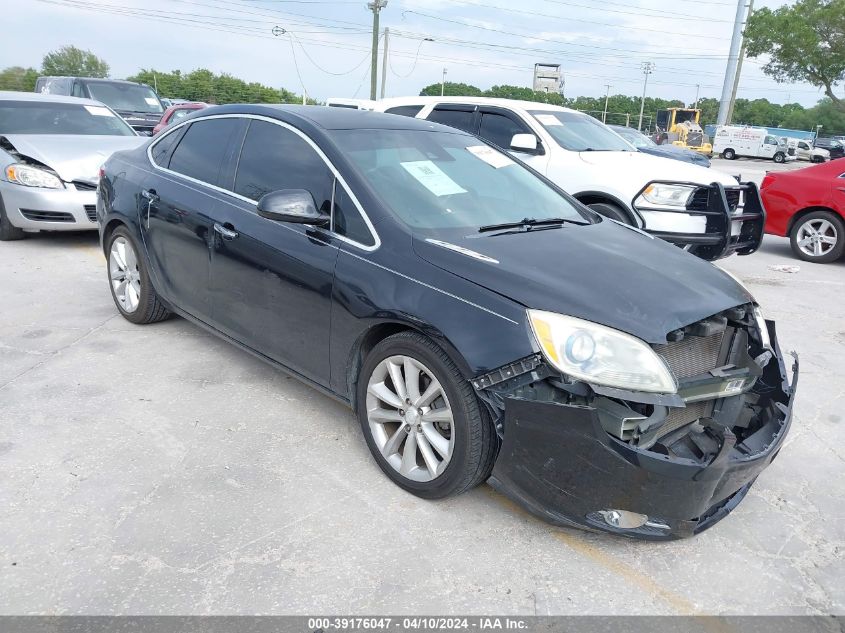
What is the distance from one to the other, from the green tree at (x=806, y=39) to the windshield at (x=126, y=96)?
33.8 meters

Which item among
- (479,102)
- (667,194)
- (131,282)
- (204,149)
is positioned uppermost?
(479,102)

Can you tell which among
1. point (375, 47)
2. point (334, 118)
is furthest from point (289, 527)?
point (375, 47)

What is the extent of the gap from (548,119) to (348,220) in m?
5.28

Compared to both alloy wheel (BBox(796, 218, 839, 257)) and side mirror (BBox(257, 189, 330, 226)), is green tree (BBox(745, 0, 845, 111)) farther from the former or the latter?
side mirror (BBox(257, 189, 330, 226))

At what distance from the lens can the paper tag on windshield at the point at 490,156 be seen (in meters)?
4.01

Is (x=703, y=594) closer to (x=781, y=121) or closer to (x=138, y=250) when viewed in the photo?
(x=138, y=250)

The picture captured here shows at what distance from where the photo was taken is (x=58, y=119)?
27.6 feet

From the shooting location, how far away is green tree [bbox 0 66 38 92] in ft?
142

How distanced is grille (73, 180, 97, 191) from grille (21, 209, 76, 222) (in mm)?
310

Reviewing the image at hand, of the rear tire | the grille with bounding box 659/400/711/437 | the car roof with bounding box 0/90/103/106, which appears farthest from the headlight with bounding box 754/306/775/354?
the car roof with bounding box 0/90/103/106

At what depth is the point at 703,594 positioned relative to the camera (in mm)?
2480

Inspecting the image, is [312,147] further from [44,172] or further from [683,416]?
[44,172]

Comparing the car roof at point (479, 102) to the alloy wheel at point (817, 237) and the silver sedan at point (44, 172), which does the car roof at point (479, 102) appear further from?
the alloy wheel at point (817, 237)

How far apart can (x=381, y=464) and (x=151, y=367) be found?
77.9 inches
